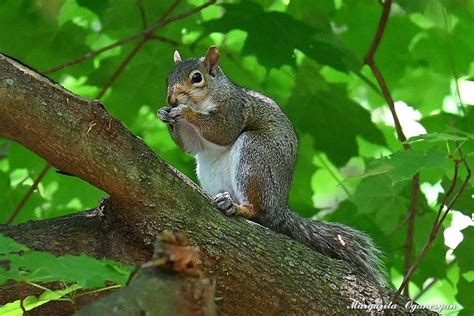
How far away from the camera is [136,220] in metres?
2.44

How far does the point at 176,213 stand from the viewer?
246 centimetres

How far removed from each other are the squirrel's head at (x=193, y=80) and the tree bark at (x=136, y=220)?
1.06 meters

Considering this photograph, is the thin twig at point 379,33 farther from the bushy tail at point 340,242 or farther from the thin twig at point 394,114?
the bushy tail at point 340,242

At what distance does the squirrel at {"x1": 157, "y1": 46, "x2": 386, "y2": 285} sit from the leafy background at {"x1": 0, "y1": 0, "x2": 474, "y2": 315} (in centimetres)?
20

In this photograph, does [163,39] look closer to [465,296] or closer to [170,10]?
[170,10]

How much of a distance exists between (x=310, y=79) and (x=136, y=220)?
1.89m

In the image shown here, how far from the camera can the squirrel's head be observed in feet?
11.9

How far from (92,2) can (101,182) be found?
5.04 ft

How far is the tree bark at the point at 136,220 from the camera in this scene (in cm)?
234

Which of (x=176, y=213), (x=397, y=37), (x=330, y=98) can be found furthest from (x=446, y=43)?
(x=176, y=213)

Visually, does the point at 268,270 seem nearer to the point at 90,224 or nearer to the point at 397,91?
the point at 90,224

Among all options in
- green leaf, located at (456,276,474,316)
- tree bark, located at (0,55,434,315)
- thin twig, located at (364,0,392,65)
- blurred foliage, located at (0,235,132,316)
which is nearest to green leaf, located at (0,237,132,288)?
blurred foliage, located at (0,235,132,316)

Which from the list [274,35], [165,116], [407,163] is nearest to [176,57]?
[274,35]

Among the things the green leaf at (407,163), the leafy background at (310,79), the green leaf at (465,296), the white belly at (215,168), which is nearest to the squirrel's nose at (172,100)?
the white belly at (215,168)
